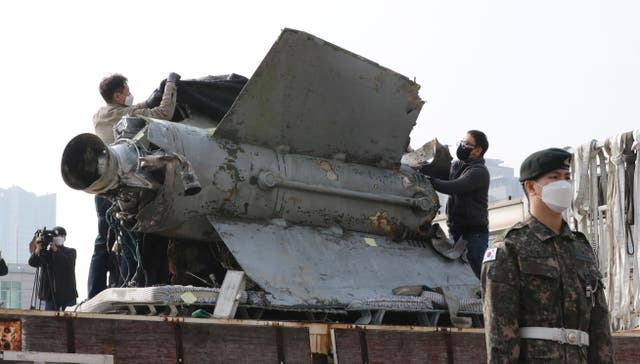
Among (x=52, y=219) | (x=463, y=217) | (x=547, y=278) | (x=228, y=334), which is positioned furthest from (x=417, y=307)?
(x=52, y=219)

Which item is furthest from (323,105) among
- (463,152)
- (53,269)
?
(53,269)

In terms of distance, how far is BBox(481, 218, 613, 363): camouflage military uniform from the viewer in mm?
5156

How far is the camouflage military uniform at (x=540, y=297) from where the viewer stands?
5.16 metres

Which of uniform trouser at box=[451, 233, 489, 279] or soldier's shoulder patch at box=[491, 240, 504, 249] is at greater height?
uniform trouser at box=[451, 233, 489, 279]

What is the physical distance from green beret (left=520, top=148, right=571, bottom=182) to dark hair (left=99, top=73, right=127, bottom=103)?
475 cm

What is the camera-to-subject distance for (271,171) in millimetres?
8805

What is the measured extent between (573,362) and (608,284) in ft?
17.8

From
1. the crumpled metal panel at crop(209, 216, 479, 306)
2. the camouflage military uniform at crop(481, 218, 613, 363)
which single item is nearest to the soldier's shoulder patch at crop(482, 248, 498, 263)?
the camouflage military uniform at crop(481, 218, 613, 363)

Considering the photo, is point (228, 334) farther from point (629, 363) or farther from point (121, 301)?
point (629, 363)

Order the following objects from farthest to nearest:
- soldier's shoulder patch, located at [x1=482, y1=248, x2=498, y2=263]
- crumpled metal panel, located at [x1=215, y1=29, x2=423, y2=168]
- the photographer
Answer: the photographer, crumpled metal panel, located at [x1=215, y1=29, x2=423, y2=168], soldier's shoulder patch, located at [x1=482, y1=248, x2=498, y2=263]

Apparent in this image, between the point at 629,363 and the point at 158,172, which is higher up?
the point at 158,172

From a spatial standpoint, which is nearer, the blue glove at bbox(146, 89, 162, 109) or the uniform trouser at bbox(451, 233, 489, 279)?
the blue glove at bbox(146, 89, 162, 109)

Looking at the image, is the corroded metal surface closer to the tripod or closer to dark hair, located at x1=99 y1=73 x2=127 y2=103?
dark hair, located at x1=99 y1=73 x2=127 y2=103

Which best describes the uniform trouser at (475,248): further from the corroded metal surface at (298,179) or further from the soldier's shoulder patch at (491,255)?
the soldier's shoulder patch at (491,255)
